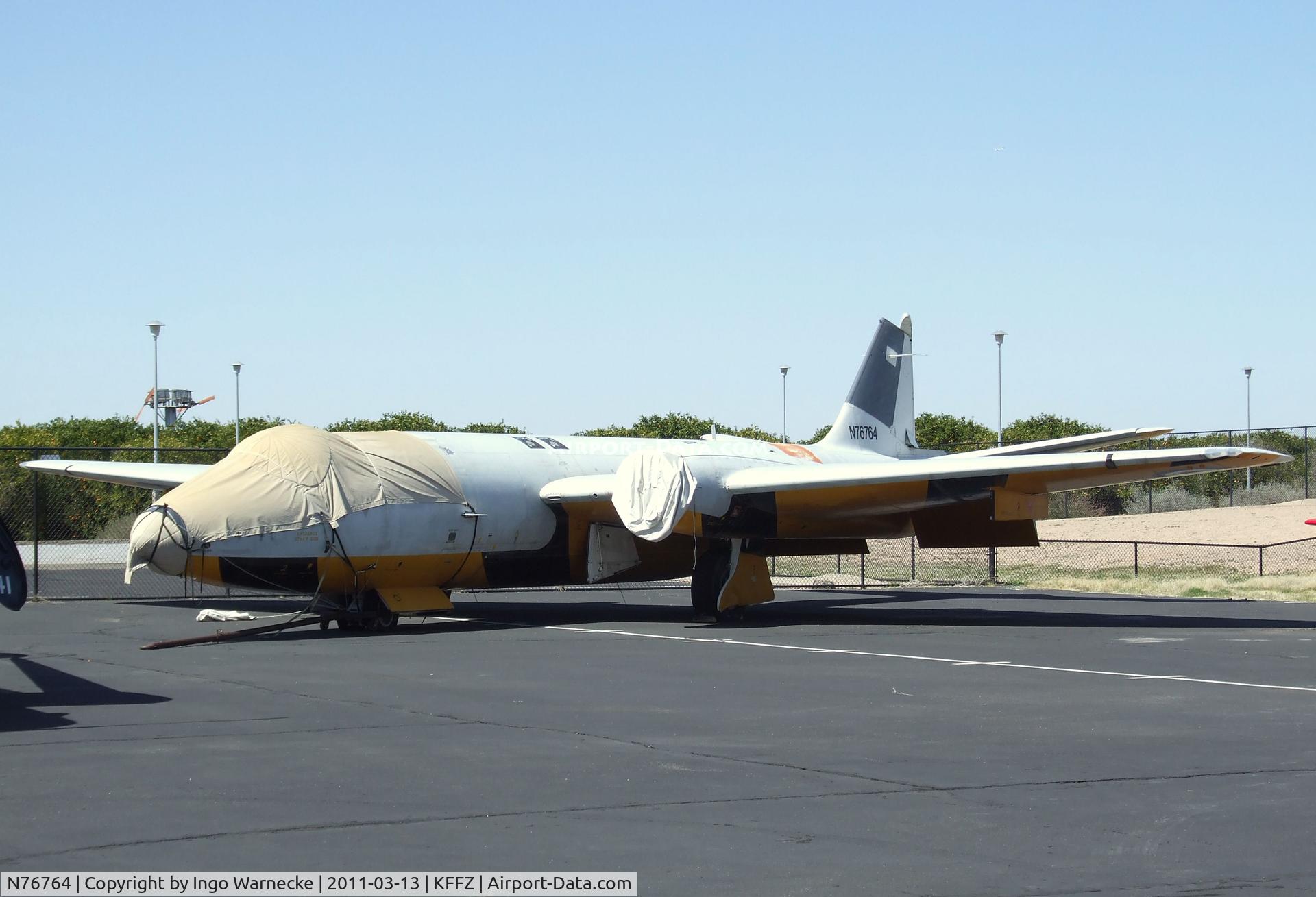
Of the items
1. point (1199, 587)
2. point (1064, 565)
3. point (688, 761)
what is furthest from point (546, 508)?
point (1064, 565)

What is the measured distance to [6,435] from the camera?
205 ft

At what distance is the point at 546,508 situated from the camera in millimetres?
20688

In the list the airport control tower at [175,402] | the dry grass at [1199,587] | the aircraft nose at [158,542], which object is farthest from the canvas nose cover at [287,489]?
the airport control tower at [175,402]

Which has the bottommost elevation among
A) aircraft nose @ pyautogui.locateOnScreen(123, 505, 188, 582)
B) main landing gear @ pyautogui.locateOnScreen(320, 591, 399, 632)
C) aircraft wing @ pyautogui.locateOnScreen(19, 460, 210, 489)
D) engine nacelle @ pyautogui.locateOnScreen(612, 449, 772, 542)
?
main landing gear @ pyautogui.locateOnScreen(320, 591, 399, 632)

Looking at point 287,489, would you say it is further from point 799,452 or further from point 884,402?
point 884,402

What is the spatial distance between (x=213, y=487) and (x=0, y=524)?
8.05m

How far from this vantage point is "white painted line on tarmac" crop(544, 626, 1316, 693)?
12.6 metres

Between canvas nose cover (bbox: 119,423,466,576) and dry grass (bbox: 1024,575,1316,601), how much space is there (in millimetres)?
14470

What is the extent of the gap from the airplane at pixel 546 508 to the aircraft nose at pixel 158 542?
0.02 m

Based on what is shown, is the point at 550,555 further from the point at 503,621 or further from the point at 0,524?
the point at 0,524

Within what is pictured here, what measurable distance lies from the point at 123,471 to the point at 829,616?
12.2m

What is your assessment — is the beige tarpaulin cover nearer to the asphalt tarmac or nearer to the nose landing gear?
the asphalt tarmac

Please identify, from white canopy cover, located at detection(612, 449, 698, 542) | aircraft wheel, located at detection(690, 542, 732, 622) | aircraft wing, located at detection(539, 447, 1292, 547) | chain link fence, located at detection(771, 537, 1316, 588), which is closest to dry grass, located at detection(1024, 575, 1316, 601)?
chain link fence, located at detection(771, 537, 1316, 588)

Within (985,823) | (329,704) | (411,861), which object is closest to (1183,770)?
(985,823)
